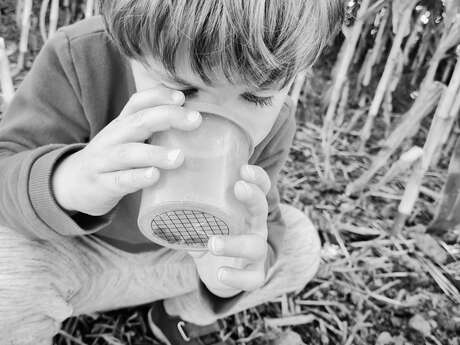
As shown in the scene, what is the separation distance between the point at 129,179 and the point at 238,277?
0.73ft

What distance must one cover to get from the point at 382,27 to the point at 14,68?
105 cm

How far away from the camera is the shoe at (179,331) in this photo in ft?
3.19

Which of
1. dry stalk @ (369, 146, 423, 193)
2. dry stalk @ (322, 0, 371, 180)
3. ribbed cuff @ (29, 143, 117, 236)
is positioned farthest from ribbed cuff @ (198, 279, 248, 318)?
dry stalk @ (322, 0, 371, 180)

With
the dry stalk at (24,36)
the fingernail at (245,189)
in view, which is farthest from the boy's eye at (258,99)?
the dry stalk at (24,36)

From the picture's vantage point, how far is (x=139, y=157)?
52cm

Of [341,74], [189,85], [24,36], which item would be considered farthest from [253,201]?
[24,36]

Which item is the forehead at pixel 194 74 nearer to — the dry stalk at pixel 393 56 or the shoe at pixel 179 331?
the shoe at pixel 179 331

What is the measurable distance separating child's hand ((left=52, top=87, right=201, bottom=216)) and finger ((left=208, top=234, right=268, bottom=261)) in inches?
3.7

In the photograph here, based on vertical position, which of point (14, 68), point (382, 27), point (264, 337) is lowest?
point (264, 337)

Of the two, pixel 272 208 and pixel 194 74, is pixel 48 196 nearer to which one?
pixel 194 74

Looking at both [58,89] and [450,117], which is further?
[450,117]

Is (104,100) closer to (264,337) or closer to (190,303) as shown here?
(190,303)

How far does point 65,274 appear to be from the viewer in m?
0.80

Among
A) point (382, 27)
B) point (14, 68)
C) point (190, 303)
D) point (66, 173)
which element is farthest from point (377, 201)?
point (14, 68)
